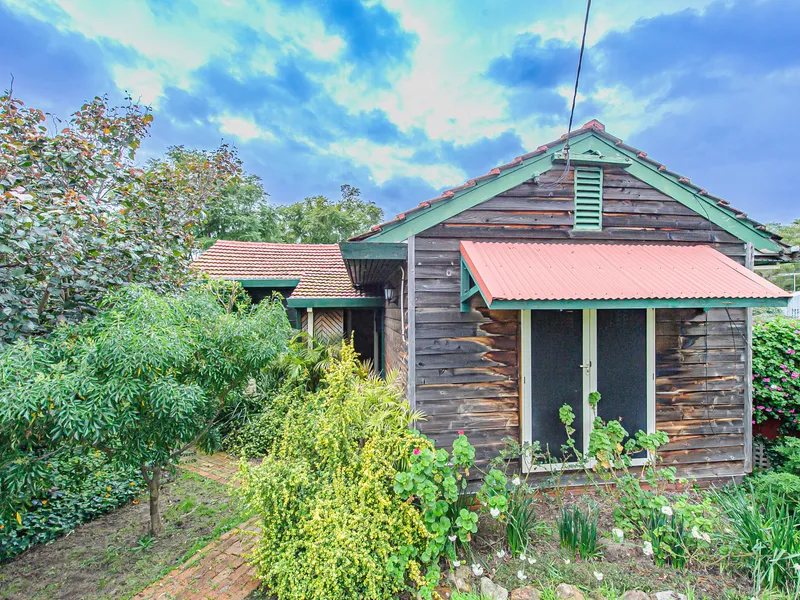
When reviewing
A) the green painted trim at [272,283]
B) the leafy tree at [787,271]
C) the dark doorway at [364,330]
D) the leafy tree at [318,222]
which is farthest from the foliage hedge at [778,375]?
the leafy tree at [787,271]

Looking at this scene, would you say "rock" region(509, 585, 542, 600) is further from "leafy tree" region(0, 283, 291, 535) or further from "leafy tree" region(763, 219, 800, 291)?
"leafy tree" region(763, 219, 800, 291)

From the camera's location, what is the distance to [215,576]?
3479 millimetres

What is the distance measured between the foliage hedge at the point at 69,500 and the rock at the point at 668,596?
17.0ft

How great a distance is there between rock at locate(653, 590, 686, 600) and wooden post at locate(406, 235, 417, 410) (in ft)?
8.79

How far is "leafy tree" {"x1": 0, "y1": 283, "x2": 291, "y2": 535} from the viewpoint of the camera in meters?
2.63

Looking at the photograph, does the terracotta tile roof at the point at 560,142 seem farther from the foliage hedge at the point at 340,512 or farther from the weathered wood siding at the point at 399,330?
the foliage hedge at the point at 340,512

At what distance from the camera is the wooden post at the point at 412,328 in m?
4.45

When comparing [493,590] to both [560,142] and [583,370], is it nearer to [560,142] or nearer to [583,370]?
[583,370]

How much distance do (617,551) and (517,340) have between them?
232 cm

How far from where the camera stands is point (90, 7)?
6.86 meters

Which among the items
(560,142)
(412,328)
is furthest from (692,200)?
(412,328)

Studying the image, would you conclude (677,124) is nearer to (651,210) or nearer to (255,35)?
(651,210)

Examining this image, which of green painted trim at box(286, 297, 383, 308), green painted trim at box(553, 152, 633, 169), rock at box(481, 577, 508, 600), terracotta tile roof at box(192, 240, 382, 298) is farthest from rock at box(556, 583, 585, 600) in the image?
terracotta tile roof at box(192, 240, 382, 298)

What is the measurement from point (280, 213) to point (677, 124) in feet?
85.1
